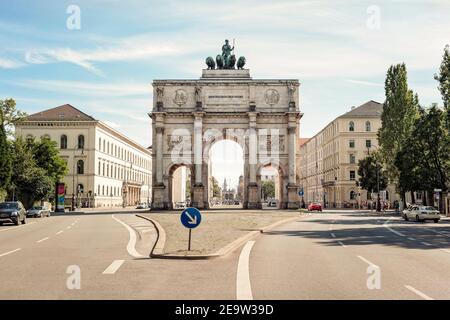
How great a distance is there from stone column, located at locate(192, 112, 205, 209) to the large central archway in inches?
5.2

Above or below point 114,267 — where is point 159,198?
above

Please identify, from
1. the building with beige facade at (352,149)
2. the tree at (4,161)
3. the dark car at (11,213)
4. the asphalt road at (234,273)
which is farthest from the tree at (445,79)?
the building with beige facade at (352,149)

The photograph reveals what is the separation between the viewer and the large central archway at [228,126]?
7188cm

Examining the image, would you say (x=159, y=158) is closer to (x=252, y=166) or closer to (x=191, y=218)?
(x=252, y=166)

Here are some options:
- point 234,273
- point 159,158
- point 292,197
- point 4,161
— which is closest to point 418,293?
point 234,273

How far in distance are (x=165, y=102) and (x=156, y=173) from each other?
971 cm

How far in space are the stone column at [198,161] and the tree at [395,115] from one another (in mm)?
23008

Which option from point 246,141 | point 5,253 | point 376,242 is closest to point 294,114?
point 246,141

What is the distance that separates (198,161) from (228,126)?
6478 mm

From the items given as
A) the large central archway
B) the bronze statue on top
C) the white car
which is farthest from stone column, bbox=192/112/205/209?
the white car

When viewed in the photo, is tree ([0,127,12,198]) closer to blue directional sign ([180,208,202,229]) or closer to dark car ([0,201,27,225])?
dark car ([0,201,27,225])

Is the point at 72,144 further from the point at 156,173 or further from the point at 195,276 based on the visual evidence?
the point at 195,276

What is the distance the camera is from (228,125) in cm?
7288
